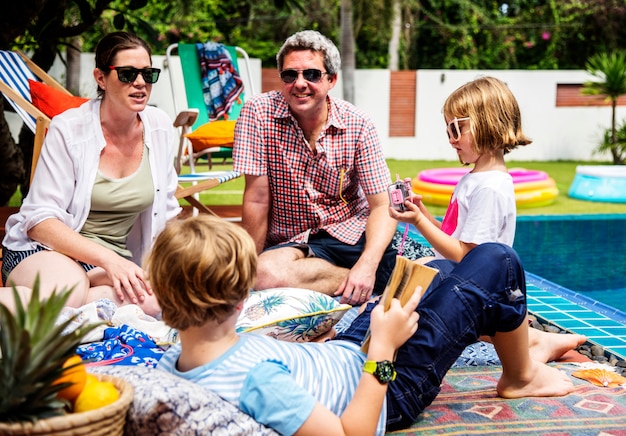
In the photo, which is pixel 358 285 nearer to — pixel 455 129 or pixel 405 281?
pixel 455 129

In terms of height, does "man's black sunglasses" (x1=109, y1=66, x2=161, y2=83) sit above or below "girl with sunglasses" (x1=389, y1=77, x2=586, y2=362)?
above

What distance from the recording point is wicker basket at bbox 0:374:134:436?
1665mm

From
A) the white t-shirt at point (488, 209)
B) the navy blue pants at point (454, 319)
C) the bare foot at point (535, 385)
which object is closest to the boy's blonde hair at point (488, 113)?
the white t-shirt at point (488, 209)

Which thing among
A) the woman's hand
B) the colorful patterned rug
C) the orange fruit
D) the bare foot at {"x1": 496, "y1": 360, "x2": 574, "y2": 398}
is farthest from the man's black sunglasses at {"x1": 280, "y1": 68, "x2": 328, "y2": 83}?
the orange fruit

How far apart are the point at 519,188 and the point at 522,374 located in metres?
7.77

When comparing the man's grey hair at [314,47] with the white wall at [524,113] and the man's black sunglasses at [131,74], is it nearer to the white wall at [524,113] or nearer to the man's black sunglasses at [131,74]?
the man's black sunglasses at [131,74]

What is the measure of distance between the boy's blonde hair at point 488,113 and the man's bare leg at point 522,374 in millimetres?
858

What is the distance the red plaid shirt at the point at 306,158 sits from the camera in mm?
4012

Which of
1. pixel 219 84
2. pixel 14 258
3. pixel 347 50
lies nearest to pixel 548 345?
pixel 14 258

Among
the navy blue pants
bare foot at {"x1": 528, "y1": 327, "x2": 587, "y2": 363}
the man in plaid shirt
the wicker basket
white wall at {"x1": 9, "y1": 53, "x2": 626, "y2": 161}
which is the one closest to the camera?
the wicker basket

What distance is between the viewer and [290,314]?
3211 millimetres

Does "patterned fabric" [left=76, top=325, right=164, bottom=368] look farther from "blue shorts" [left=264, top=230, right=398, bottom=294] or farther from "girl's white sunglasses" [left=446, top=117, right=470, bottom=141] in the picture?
"girl's white sunglasses" [left=446, top=117, right=470, bottom=141]

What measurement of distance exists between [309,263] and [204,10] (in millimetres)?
21453

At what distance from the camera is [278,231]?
4.16m
